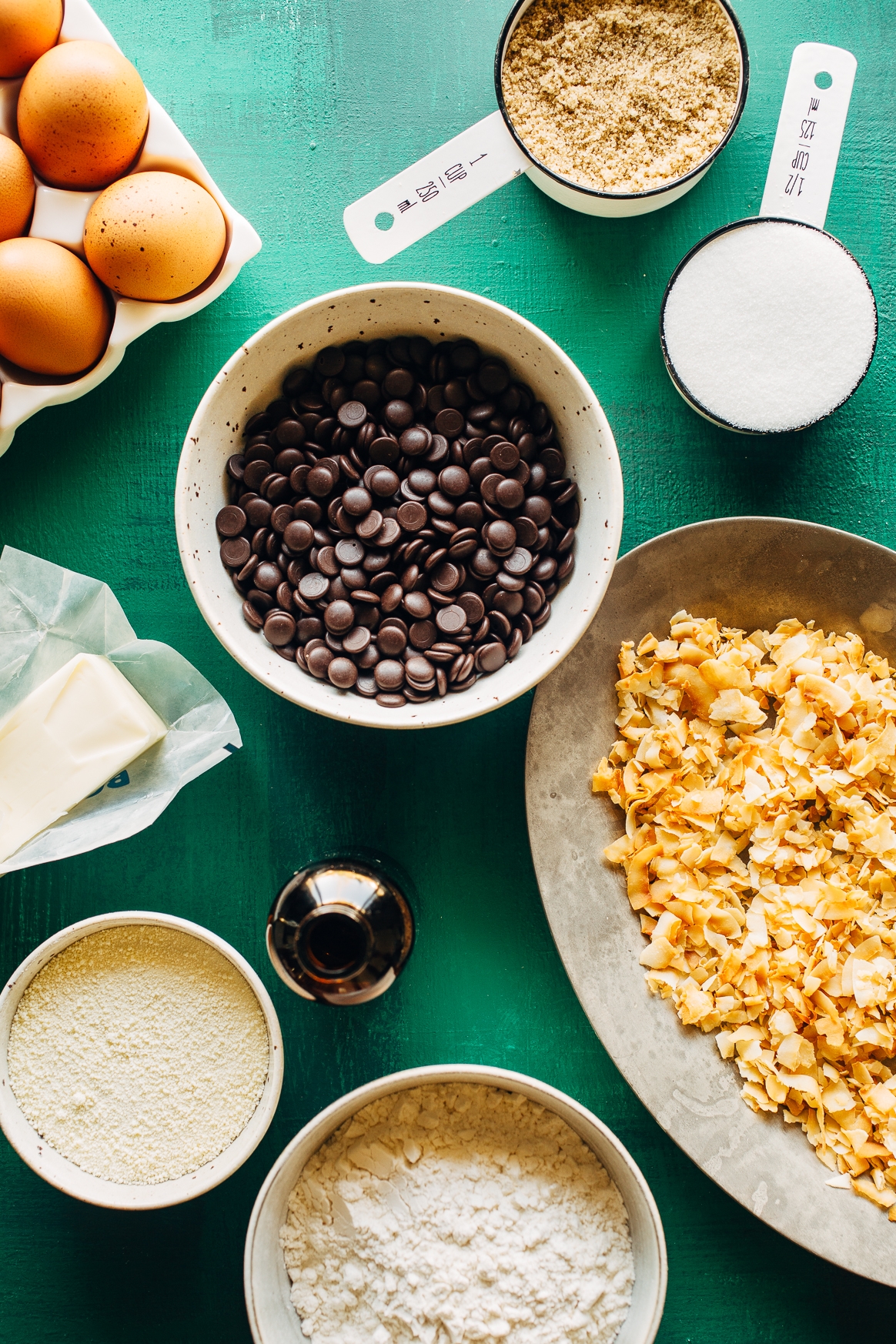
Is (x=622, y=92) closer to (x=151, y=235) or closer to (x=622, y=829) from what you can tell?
(x=151, y=235)

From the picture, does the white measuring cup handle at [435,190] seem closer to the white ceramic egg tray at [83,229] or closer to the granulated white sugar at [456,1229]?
the white ceramic egg tray at [83,229]

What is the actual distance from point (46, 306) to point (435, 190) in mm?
494

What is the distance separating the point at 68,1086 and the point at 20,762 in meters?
0.36

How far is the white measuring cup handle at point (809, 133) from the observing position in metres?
1.10

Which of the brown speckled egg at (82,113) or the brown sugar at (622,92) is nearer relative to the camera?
the brown speckled egg at (82,113)

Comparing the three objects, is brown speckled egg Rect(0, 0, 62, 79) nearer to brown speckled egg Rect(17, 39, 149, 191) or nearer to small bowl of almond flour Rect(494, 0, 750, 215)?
brown speckled egg Rect(17, 39, 149, 191)

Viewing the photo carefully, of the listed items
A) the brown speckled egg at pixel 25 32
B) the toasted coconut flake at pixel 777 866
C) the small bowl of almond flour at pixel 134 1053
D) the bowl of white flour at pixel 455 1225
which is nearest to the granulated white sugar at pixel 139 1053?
the small bowl of almond flour at pixel 134 1053

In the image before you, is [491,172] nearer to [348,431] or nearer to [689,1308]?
[348,431]

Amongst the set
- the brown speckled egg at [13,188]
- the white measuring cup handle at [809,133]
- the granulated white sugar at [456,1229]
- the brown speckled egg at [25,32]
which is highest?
the brown speckled egg at [25,32]

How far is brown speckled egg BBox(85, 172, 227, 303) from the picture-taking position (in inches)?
35.5

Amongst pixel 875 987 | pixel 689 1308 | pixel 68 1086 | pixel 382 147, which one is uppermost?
pixel 382 147

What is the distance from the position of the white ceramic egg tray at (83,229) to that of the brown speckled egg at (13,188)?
0.6 inches

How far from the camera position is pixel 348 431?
96 cm

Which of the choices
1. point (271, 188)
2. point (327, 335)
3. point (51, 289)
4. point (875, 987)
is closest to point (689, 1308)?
point (875, 987)
